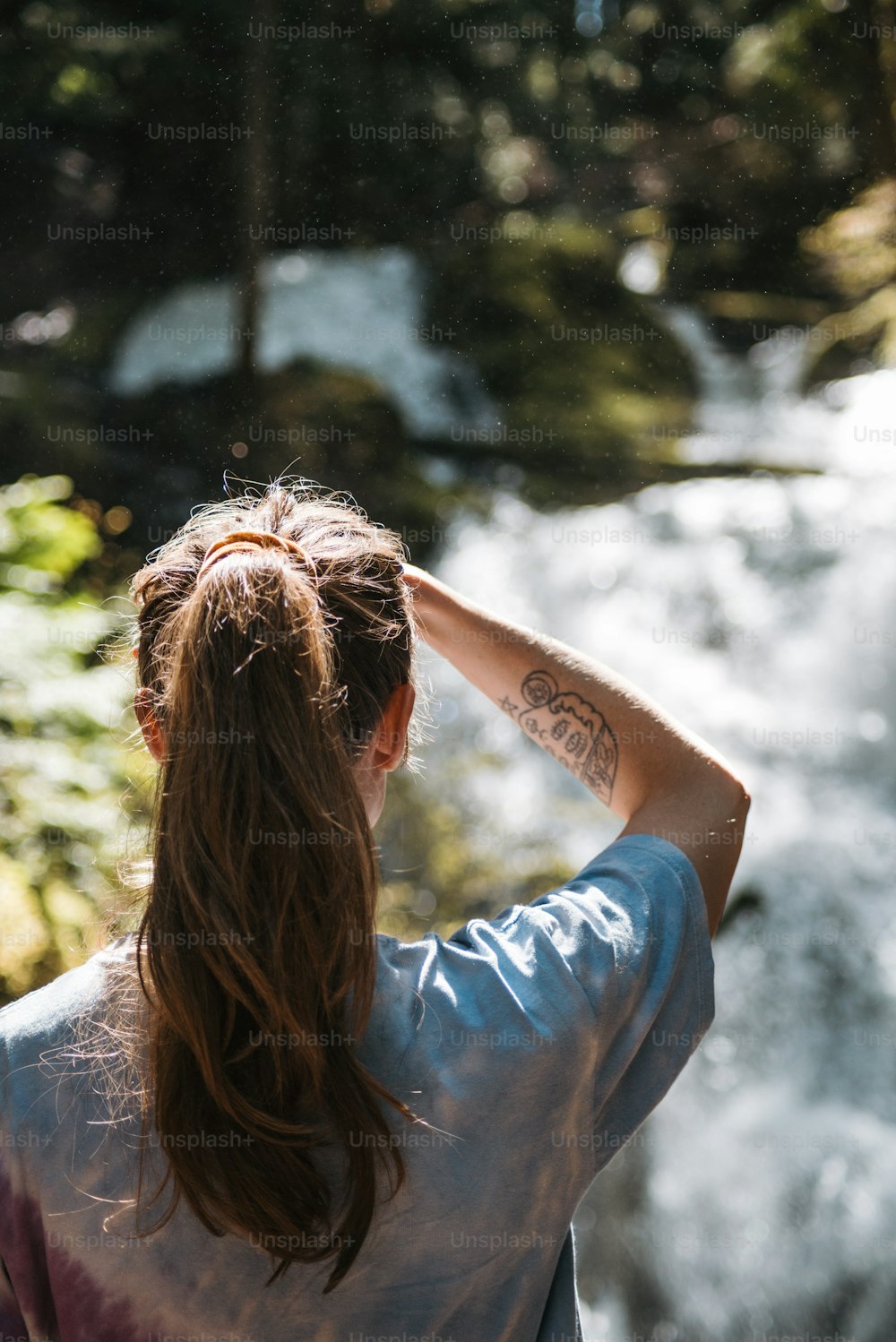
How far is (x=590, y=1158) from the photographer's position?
1047 mm

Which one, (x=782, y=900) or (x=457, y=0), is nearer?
(x=782, y=900)

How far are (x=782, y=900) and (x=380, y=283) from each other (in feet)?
18.1

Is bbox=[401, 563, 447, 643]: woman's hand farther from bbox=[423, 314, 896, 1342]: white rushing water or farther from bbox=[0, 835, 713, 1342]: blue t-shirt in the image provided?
bbox=[423, 314, 896, 1342]: white rushing water

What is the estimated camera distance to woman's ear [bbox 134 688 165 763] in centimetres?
105

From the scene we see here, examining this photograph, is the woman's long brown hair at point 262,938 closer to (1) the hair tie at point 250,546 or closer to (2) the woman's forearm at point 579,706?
(1) the hair tie at point 250,546

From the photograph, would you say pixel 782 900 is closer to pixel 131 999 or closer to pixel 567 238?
pixel 131 999

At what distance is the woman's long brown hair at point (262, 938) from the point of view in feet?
2.98

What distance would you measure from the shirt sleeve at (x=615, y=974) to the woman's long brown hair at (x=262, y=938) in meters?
A: 0.16

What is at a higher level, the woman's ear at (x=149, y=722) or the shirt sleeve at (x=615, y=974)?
the woman's ear at (x=149, y=722)

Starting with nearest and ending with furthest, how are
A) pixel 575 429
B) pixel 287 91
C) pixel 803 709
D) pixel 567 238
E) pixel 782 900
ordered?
1. pixel 782 900
2. pixel 803 709
3. pixel 287 91
4. pixel 575 429
5. pixel 567 238

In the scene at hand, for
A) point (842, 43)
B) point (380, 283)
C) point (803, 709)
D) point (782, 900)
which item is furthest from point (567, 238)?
point (782, 900)

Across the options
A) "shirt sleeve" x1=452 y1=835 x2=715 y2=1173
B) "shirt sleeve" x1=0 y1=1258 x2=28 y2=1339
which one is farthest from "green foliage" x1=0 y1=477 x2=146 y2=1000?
"shirt sleeve" x1=452 y1=835 x2=715 y2=1173

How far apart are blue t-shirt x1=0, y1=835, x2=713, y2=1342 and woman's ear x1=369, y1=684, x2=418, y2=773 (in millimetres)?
184

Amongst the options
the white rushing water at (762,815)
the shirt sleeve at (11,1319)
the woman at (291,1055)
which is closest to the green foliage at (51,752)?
the white rushing water at (762,815)
